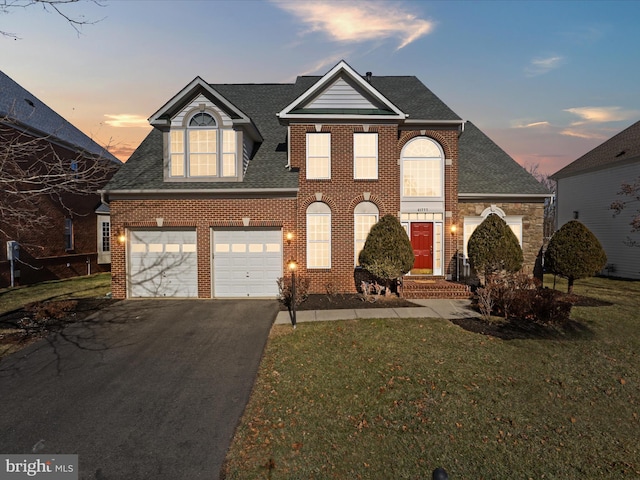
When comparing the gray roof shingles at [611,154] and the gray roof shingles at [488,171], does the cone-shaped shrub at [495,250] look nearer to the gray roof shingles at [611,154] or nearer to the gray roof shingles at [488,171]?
the gray roof shingles at [488,171]

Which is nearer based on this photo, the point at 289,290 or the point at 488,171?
the point at 289,290

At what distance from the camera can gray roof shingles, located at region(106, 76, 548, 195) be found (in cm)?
1418

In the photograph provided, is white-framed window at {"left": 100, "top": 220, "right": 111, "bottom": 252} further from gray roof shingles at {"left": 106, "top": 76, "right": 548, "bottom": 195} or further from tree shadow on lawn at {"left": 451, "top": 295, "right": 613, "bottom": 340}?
tree shadow on lawn at {"left": 451, "top": 295, "right": 613, "bottom": 340}

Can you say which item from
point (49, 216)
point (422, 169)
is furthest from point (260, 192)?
point (49, 216)

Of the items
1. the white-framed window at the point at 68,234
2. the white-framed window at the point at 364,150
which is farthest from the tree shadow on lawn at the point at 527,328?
the white-framed window at the point at 68,234

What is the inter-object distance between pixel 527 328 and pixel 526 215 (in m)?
9.19

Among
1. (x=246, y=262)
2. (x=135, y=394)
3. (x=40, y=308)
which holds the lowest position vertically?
(x=135, y=394)

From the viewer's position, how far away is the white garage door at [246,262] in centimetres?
1405

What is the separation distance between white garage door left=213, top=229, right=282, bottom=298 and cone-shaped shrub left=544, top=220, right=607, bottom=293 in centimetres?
1221

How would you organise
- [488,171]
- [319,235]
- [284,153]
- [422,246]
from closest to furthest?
[319,235] → [284,153] → [422,246] → [488,171]

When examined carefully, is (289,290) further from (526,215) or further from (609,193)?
(609,193)

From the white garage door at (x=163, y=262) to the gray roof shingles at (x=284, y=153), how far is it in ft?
6.74

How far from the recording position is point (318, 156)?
14594 millimetres

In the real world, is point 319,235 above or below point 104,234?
below
